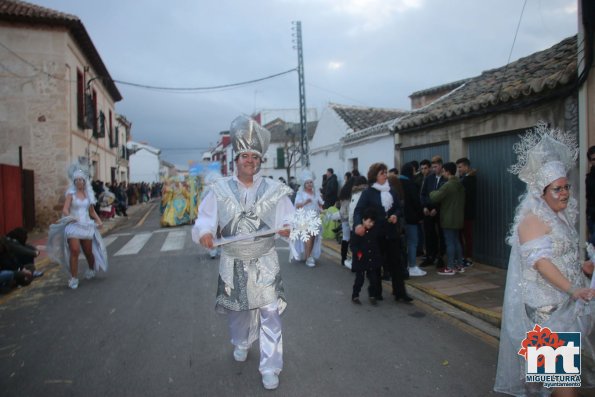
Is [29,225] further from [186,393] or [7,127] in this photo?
[186,393]

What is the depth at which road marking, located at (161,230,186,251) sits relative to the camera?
11.0m

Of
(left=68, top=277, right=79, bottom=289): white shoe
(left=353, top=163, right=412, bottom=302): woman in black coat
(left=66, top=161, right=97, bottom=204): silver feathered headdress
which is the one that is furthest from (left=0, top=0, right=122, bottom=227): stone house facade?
(left=353, top=163, right=412, bottom=302): woman in black coat

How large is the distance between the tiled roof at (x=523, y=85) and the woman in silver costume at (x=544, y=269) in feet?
13.0

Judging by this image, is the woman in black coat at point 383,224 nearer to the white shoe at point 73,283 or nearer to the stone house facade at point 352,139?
the white shoe at point 73,283

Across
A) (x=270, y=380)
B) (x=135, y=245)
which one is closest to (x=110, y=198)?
(x=135, y=245)

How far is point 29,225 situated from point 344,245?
11.6 meters

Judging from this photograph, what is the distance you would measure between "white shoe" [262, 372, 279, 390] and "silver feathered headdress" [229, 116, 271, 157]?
5.85 ft

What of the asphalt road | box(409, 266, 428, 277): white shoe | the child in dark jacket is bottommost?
the asphalt road

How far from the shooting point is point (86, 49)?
1875 centimetres

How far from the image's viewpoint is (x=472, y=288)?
6.32 metres

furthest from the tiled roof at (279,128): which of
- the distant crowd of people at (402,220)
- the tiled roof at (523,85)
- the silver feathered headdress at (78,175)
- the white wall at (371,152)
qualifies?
the silver feathered headdress at (78,175)

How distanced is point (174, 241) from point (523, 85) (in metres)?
9.32

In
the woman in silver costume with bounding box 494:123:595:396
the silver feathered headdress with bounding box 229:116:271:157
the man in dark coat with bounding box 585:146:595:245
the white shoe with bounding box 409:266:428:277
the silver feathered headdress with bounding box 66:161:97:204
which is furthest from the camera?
the white shoe with bounding box 409:266:428:277

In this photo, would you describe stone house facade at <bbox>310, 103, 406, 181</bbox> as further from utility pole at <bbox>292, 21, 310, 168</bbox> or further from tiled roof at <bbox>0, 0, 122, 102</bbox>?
tiled roof at <bbox>0, 0, 122, 102</bbox>
